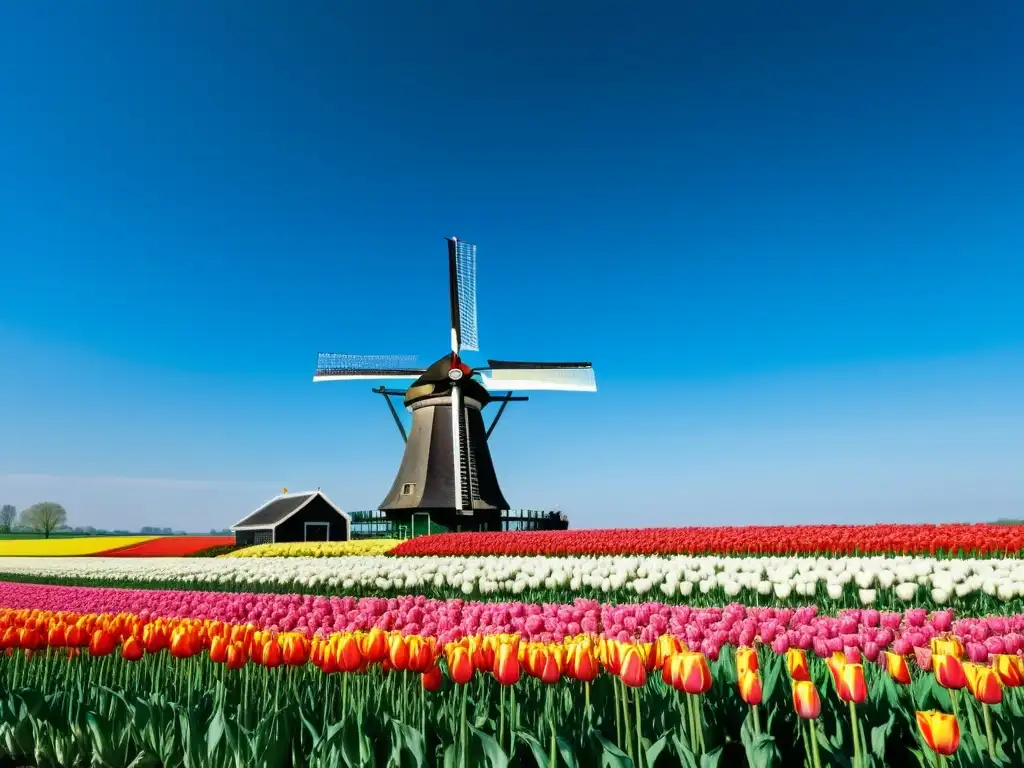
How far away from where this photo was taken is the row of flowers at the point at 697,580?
725 centimetres

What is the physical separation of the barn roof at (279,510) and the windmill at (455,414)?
5611 millimetres

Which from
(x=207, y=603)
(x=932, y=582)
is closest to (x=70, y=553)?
(x=207, y=603)

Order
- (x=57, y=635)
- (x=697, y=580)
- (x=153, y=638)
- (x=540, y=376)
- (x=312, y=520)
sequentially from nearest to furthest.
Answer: (x=153, y=638), (x=57, y=635), (x=697, y=580), (x=540, y=376), (x=312, y=520)

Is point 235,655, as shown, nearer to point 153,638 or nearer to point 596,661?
point 153,638

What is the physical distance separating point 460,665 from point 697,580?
6531 millimetres

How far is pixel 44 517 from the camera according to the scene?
7181cm

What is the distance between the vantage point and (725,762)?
2689 millimetres

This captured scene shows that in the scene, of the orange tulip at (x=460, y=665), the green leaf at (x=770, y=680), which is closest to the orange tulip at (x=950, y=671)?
the green leaf at (x=770, y=680)

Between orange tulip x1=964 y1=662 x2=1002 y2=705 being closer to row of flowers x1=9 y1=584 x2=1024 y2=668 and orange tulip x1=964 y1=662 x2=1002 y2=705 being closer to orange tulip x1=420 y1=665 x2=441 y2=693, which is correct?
row of flowers x1=9 y1=584 x2=1024 y2=668

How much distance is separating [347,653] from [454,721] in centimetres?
63

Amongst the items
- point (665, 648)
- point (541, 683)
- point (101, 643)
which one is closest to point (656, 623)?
point (541, 683)

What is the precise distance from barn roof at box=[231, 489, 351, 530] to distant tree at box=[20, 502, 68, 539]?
5285 cm

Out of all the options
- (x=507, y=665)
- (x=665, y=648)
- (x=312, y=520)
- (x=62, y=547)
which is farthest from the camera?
(x=62, y=547)

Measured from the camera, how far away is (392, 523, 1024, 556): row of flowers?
12.7m
